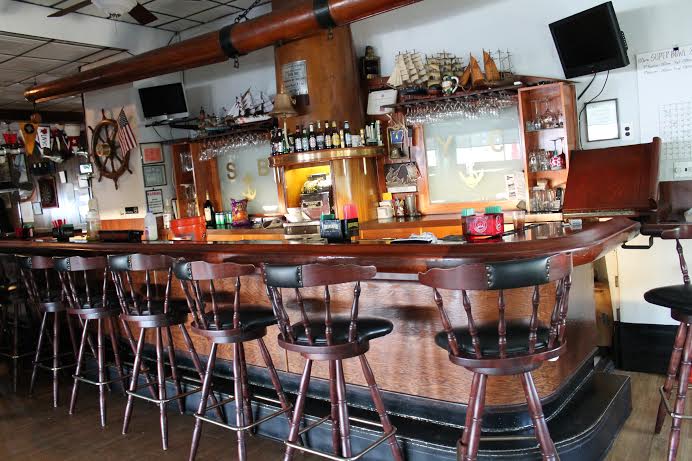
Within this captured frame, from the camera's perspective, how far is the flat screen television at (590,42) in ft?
14.1

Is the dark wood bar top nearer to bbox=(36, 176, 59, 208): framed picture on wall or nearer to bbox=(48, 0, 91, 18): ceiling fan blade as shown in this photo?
bbox=(48, 0, 91, 18): ceiling fan blade

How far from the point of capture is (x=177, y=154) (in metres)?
7.52

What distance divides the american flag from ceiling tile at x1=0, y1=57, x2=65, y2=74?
109cm

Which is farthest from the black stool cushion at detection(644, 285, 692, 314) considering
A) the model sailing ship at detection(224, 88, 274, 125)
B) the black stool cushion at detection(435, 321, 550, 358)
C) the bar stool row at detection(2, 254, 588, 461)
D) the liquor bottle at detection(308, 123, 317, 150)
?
the model sailing ship at detection(224, 88, 274, 125)

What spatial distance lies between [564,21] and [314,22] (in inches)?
76.6

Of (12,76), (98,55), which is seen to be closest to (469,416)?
(98,55)

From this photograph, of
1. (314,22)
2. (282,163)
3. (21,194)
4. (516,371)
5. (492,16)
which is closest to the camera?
(516,371)

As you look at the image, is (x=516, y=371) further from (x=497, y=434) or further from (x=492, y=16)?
(x=492, y=16)

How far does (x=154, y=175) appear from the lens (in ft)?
25.0

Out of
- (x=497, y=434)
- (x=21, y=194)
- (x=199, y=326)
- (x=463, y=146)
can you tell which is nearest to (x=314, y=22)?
(x=463, y=146)

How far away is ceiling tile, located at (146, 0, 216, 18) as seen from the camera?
627 centimetres

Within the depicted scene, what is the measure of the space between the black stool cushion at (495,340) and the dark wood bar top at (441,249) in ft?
0.99

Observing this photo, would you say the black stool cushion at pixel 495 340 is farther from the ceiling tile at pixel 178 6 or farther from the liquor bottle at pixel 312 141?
the ceiling tile at pixel 178 6

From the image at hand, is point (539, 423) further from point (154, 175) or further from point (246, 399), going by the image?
point (154, 175)
